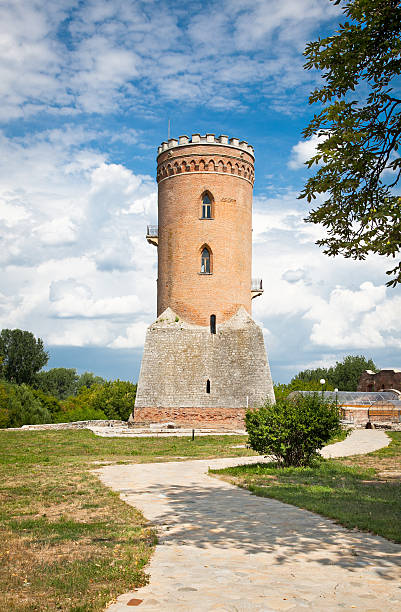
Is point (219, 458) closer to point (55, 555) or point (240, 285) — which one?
point (55, 555)

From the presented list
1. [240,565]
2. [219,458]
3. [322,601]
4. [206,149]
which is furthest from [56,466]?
[206,149]

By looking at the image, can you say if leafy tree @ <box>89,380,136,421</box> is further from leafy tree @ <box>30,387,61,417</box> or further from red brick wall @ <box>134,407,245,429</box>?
red brick wall @ <box>134,407,245,429</box>

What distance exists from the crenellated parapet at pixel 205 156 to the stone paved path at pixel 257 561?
2426cm

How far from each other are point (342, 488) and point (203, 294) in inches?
820

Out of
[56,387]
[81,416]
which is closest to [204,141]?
[81,416]

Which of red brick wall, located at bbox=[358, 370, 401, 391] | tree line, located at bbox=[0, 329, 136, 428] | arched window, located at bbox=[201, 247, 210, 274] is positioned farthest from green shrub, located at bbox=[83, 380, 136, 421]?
red brick wall, located at bbox=[358, 370, 401, 391]

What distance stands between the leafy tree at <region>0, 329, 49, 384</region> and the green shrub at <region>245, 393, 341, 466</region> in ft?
164

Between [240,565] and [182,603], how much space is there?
3.69 ft

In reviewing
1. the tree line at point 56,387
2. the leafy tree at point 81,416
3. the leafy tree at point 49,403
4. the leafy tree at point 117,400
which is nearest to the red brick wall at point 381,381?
the tree line at point 56,387

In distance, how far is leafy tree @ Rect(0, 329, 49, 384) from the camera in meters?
58.1

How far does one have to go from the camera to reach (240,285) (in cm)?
3075

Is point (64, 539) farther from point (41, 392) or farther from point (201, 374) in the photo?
point (41, 392)

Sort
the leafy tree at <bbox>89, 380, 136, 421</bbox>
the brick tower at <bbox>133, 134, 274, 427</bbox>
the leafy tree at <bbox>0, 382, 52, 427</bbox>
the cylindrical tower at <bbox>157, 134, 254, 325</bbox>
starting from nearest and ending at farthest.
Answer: the brick tower at <bbox>133, 134, 274, 427</bbox> → the cylindrical tower at <bbox>157, 134, 254, 325</bbox> → the leafy tree at <bbox>0, 382, 52, 427</bbox> → the leafy tree at <bbox>89, 380, 136, 421</bbox>

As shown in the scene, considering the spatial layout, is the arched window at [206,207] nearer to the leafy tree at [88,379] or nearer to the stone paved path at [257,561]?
the stone paved path at [257,561]
